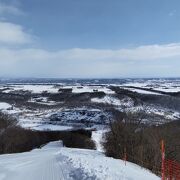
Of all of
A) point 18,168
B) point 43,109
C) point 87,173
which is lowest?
point 43,109

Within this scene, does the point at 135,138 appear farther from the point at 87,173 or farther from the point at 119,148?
the point at 87,173

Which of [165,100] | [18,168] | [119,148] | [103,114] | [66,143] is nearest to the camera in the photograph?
[18,168]

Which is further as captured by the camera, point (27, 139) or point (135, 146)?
point (27, 139)

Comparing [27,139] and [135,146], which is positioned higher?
[135,146]

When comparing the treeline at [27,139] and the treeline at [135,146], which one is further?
the treeline at [27,139]

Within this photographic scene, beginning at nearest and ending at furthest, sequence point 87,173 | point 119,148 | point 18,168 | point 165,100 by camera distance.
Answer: point 87,173, point 18,168, point 119,148, point 165,100

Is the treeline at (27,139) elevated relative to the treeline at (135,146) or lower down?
lower down

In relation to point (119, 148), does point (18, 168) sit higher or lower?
higher

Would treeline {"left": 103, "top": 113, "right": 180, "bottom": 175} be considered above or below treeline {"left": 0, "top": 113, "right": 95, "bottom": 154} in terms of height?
above

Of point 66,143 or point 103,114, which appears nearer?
point 66,143

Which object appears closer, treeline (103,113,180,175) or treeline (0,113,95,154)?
treeline (103,113,180,175)

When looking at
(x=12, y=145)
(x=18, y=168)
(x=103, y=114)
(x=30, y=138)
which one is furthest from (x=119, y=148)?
(x=103, y=114)
